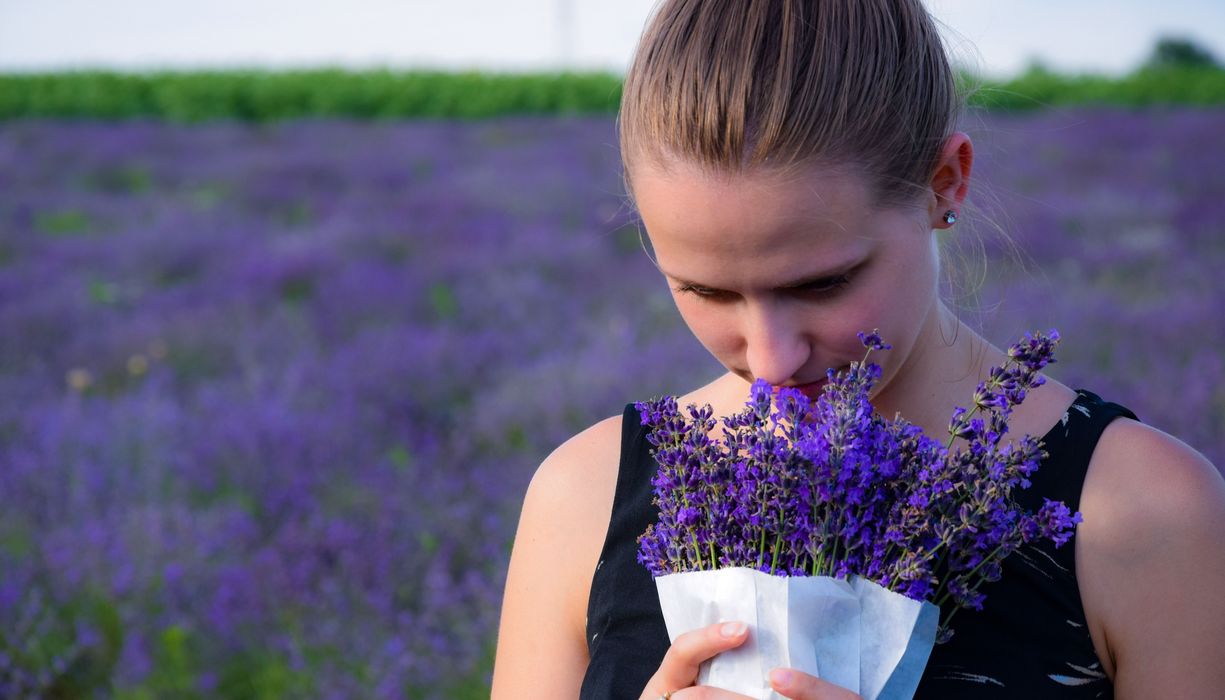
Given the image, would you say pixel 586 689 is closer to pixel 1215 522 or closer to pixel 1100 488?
pixel 1100 488

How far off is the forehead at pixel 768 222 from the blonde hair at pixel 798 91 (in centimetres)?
2

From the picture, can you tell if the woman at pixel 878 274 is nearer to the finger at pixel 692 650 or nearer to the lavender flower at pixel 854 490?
the finger at pixel 692 650

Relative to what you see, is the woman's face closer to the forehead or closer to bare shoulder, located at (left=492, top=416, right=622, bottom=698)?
the forehead

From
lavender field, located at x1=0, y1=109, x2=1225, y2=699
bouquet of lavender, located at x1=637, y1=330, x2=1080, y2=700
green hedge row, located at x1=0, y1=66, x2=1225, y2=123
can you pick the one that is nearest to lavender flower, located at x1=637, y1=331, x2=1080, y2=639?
bouquet of lavender, located at x1=637, y1=330, x2=1080, y2=700

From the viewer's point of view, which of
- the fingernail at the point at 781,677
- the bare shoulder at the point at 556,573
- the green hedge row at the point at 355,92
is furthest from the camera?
the green hedge row at the point at 355,92

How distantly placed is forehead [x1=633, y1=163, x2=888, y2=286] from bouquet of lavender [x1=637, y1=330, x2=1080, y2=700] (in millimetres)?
191

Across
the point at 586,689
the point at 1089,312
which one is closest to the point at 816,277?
the point at 586,689

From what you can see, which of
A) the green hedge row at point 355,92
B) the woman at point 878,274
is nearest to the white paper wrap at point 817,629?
the woman at point 878,274

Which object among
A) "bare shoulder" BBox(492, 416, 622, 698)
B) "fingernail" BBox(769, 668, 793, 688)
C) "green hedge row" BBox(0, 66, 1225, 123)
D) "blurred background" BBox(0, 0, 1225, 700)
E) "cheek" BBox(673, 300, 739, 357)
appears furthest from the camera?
"green hedge row" BBox(0, 66, 1225, 123)

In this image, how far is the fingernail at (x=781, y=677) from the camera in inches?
44.9

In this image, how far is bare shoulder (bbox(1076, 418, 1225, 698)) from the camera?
1381mm

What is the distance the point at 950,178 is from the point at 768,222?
1.16ft

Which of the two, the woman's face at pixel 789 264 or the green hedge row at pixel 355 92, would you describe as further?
the green hedge row at pixel 355 92

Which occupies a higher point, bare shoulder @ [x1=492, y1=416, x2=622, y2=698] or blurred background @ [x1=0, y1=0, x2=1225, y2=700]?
bare shoulder @ [x1=492, y1=416, x2=622, y2=698]
